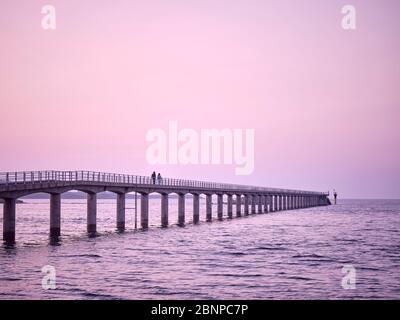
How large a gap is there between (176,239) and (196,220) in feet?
104

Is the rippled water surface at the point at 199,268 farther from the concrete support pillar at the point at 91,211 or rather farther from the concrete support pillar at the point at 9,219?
the concrete support pillar at the point at 91,211

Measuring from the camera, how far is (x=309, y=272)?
88.0 feet

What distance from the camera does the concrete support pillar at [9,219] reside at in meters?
39.2

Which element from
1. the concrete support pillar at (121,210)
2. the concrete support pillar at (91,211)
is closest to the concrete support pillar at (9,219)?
the concrete support pillar at (91,211)

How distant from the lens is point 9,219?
40.2 meters

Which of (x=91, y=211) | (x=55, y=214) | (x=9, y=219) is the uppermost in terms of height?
(x=9, y=219)

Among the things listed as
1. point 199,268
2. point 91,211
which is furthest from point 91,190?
point 199,268

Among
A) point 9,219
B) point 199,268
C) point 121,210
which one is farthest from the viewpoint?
point 121,210

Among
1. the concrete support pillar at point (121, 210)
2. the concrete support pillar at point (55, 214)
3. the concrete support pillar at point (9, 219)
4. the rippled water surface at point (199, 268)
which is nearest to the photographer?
the rippled water surface at point (199, 268)

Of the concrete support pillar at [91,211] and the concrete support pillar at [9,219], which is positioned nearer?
the concrete support pillar at [9,219]

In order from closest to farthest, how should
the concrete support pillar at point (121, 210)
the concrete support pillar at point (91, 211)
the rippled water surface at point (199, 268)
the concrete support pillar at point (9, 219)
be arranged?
1. the rippled water surface at point (199, 268)
2. the concrete support pillar at point (9, 219)
3. the concrete support pillar at point (91, 211)
4. the concrete support pillar at point (121, 210)

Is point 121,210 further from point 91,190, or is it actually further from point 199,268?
point 199,268

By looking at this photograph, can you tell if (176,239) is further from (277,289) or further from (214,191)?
(214,191)

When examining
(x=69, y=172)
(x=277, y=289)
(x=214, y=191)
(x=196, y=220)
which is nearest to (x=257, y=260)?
(x=277, y=289)
